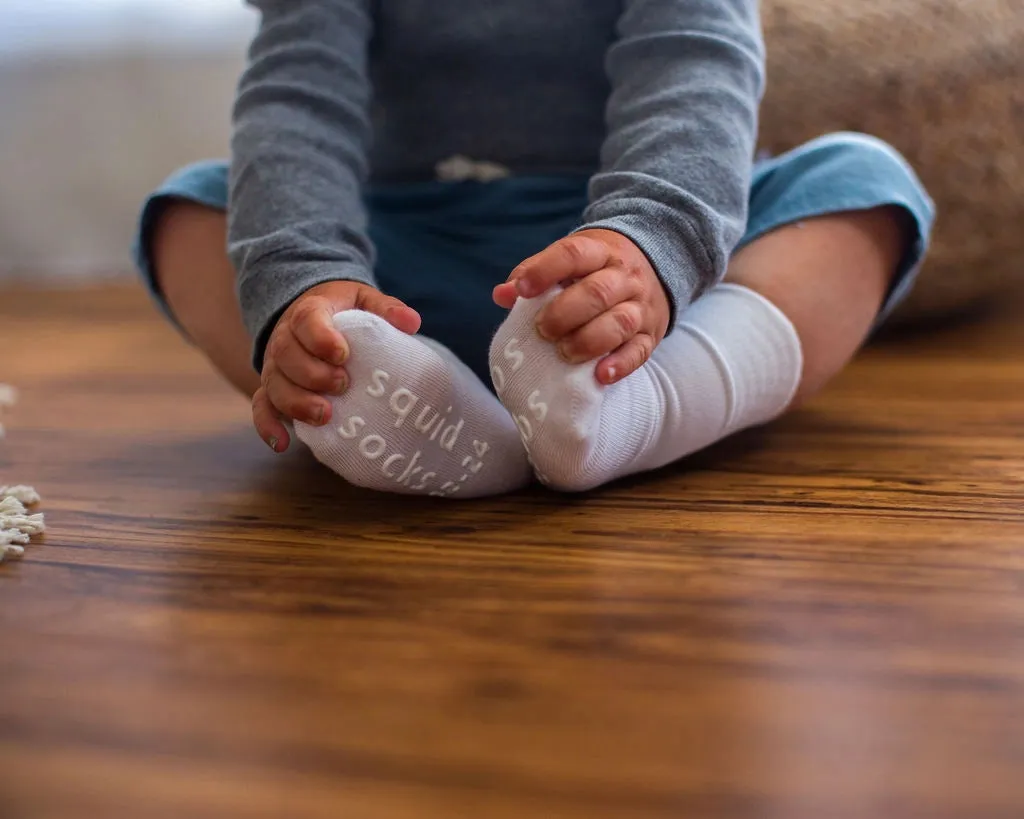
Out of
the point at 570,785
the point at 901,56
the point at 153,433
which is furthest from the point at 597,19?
the point at 570,785

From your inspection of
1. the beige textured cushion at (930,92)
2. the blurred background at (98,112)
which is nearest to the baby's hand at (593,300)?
the beige textured cushion at (930,92)

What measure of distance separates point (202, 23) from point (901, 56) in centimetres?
90

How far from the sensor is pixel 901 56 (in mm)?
896

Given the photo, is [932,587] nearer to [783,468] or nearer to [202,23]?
[783,468]

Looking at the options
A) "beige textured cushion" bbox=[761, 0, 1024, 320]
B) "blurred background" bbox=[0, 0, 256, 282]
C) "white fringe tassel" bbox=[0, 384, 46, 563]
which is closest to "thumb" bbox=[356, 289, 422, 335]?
"white fringe tassel" bbox=[0, 384, 46, 563]


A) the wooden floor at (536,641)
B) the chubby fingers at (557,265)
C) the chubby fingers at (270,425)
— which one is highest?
the chubby fingers at (557,265)

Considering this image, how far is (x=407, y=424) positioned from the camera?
1.74 feet

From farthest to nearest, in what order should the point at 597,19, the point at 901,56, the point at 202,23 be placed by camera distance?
the point at 202,23, the point at 901,56, the point at 597,19

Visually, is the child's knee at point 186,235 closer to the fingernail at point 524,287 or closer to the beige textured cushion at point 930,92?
the fingernail at point 524,287

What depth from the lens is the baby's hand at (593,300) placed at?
0.49 meters

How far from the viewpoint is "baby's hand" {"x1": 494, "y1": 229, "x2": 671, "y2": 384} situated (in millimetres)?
488

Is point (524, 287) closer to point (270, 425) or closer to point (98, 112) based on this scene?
point (270, 425)

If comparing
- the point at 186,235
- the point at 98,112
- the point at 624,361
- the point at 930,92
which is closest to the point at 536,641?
the point at 624,361

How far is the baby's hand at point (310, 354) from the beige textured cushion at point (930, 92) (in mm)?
520
